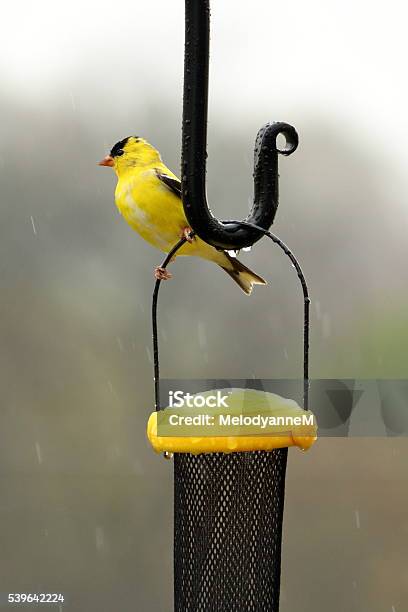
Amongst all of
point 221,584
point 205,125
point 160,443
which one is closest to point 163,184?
point 205,125

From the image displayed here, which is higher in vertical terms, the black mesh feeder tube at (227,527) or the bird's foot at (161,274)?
the bird's foot at (161,274)

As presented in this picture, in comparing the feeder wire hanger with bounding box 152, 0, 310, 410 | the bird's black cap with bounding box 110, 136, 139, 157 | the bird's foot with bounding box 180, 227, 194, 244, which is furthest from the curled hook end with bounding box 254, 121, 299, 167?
the bird's black cap with bounding box 110, 136, 139, 157

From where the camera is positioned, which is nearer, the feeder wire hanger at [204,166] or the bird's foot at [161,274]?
the feeder wire hanger at [204,166]

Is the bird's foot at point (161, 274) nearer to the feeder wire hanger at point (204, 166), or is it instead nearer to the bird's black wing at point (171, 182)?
the feeder wire hanger at point (204, 166)

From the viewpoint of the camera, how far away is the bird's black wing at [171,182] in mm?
1714

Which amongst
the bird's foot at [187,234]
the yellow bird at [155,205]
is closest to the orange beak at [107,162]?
the yellow bird at [155,205]

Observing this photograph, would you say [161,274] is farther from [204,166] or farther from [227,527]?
[227,527]

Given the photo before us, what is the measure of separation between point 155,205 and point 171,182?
0.21 feet

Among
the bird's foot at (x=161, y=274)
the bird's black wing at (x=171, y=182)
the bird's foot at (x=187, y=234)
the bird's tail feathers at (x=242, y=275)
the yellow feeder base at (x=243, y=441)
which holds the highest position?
the bird's black wing at (x=171, y=182)

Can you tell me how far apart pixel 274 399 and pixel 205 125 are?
0.51 m

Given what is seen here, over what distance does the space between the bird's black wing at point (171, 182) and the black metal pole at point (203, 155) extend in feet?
0.64

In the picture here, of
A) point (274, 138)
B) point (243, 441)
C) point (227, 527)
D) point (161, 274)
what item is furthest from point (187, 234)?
point (227, 527)

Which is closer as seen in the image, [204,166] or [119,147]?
[204,166]

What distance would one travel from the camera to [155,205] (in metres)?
1.69
